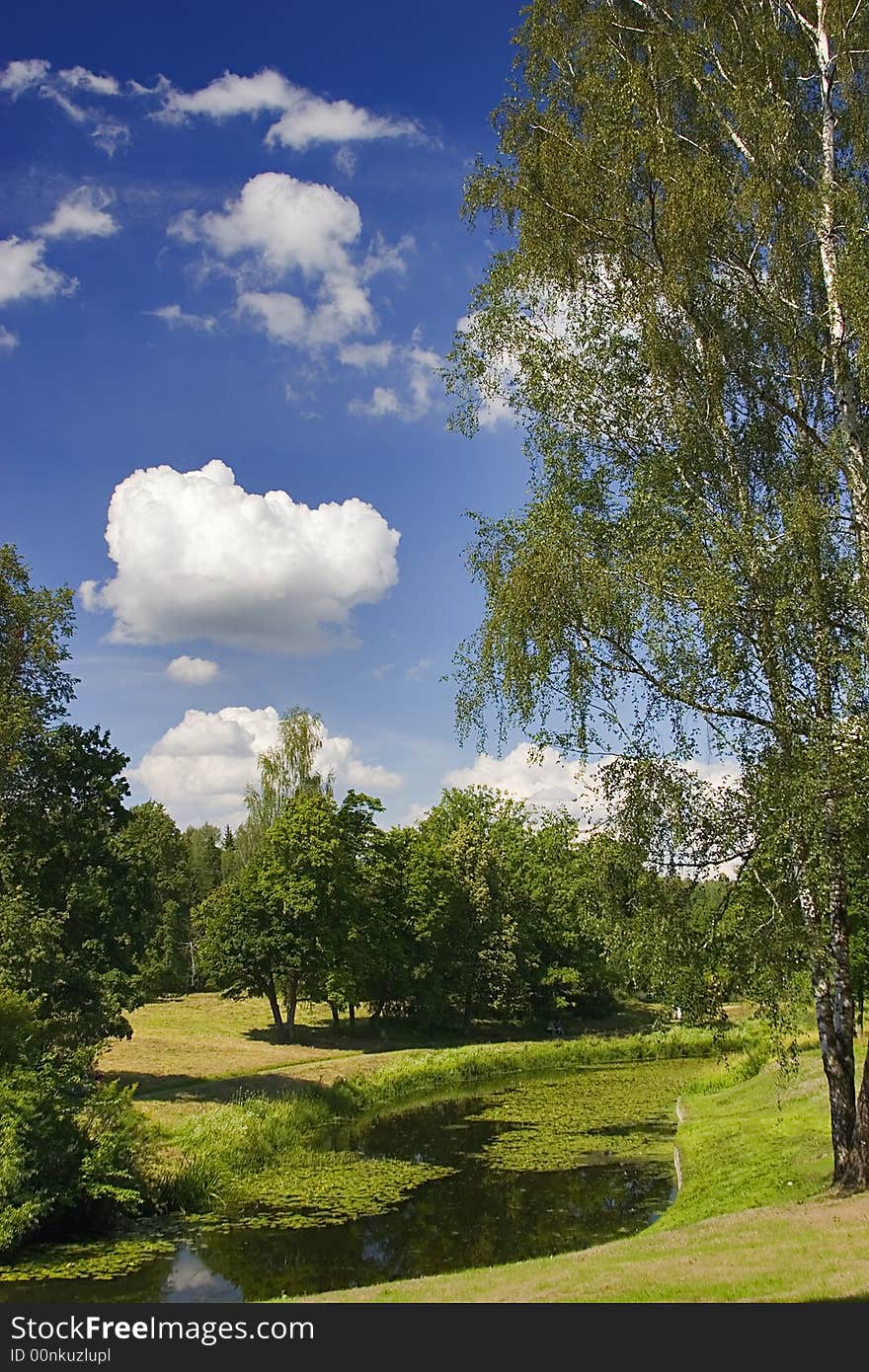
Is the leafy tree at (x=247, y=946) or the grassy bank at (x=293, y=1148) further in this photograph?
the leafy tree at (x=247, y=946)

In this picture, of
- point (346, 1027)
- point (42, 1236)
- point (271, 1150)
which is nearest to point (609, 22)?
point (42, 1236)

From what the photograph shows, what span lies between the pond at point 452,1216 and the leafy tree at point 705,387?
8277 millimetres

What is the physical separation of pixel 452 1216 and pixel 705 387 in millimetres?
19467

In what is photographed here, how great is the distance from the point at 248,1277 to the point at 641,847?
11420 mm

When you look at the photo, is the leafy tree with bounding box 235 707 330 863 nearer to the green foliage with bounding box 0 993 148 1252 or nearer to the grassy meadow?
the grassy meadow

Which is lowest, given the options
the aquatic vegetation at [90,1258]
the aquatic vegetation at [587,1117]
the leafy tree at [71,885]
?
the aquatic vegetation at [587,1117]

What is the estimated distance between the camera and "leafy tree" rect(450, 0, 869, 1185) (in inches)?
589

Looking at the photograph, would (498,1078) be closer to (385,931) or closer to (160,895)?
(385,931)

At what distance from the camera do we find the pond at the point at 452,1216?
682 inches

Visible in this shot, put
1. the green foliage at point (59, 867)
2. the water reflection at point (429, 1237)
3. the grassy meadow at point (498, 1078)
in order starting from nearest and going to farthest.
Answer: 1. the grassy meadow at point (498, 1078)
2. the water reflection at point (429, 1237)
3. the green foliage at point (59, 867)

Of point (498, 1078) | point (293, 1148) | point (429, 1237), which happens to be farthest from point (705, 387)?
point (498, 1078)

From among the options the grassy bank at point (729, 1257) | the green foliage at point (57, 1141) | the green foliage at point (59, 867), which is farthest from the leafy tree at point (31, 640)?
the grassy bank at point (729, 1257)

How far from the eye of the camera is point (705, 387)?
17359 mm

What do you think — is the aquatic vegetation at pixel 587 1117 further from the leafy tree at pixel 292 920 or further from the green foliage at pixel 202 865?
the green foliage at pixel 202 865
